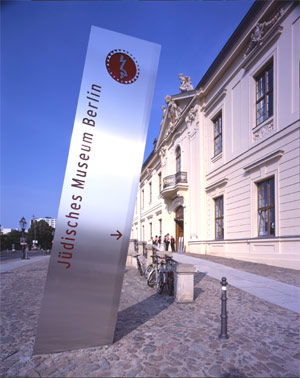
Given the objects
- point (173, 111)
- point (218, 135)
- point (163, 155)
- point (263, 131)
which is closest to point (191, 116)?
point (218, 135)

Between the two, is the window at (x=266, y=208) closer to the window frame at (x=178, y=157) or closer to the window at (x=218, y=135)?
the window at (x=218, y=135)

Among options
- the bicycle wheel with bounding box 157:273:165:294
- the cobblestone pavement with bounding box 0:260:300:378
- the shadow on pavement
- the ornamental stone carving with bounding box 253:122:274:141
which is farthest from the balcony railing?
the cobblestone pavement with bounding box 0:260:300:378

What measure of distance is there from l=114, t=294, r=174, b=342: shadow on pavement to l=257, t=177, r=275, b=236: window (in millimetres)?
7401

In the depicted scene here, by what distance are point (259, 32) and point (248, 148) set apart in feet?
17.9

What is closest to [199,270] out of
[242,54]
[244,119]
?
[244,119]

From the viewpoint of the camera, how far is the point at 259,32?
42.6 ft

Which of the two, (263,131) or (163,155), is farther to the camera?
(163,155)

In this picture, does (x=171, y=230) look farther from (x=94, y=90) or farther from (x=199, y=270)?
(x=94, y=90)

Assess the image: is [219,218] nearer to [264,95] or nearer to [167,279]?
[264,95]

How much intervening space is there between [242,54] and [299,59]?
4726mm

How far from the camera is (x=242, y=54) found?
14.8 metres

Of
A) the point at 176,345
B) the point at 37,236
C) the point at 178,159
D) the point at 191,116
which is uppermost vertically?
the point at 191,116

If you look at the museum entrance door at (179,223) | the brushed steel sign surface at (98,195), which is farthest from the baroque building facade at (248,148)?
the brushed steel sign surface at (98,195)

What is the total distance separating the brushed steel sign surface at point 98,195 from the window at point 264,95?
10609mm
